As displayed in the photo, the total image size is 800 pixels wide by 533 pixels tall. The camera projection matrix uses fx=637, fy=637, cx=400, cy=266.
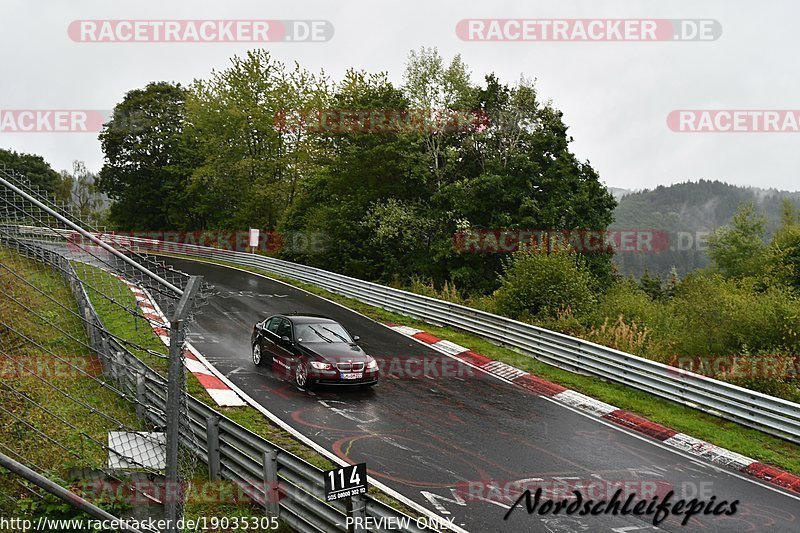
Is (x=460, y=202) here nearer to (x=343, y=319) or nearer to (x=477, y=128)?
(x=477, y=128)

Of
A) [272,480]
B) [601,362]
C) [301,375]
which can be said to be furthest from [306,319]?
[601,362]

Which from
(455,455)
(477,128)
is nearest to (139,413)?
(455,455)

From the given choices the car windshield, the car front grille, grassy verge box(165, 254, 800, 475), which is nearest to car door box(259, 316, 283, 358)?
the car windshield

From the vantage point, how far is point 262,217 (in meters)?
50.7

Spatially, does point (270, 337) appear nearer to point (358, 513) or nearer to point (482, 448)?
point (482, 448)

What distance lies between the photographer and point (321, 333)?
1509 cm

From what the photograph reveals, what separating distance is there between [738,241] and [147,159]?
208 feet

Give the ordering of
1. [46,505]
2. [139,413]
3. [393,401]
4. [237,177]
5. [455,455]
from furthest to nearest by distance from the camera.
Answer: [237,177] → [393,401] → [455,455] → [139,413] → [46,505]

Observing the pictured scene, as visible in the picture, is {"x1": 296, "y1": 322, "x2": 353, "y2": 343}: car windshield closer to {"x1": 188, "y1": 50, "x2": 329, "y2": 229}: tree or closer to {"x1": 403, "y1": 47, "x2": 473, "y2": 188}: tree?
{"x1": 403, "y1": 47, "x2": 473, "y2": 188}: tree

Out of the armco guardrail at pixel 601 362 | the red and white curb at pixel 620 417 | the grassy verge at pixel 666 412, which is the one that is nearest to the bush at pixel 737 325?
the armco guardrail at pixel 601 362

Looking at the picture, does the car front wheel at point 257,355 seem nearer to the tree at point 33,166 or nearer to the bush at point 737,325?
the bush at point 737,325

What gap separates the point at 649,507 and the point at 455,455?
318cm

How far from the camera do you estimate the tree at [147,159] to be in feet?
190

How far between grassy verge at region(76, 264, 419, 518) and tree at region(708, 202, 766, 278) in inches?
2712
